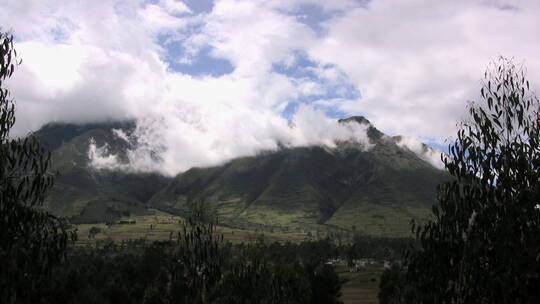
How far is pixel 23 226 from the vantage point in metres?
19.5

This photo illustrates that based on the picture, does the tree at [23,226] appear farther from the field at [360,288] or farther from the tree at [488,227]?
the field at [360,288]

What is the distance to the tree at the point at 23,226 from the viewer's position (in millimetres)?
18125

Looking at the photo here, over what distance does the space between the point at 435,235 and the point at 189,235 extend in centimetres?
1982

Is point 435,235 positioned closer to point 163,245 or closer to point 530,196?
point 530,196

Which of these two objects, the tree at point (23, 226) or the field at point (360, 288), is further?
the field at point (360, 288)

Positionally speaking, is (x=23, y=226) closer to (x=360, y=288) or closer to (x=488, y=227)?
(x=488, y=227)

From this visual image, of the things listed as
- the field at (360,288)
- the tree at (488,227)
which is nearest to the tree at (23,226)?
the tree at (488,227)

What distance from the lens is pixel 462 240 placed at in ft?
72.7

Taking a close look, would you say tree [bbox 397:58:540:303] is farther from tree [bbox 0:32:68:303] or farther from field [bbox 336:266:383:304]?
field [bbox 336:266:383:304]

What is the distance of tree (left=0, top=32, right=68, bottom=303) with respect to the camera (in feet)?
59.5

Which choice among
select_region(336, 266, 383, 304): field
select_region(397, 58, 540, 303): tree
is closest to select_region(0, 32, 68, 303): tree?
select_region(397, 58, 540, 303): tree

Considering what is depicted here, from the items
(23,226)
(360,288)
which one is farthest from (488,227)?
(360,288)

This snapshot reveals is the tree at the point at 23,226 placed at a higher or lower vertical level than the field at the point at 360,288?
higher

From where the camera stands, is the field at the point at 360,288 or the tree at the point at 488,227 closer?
the tree at the point at 488,227
